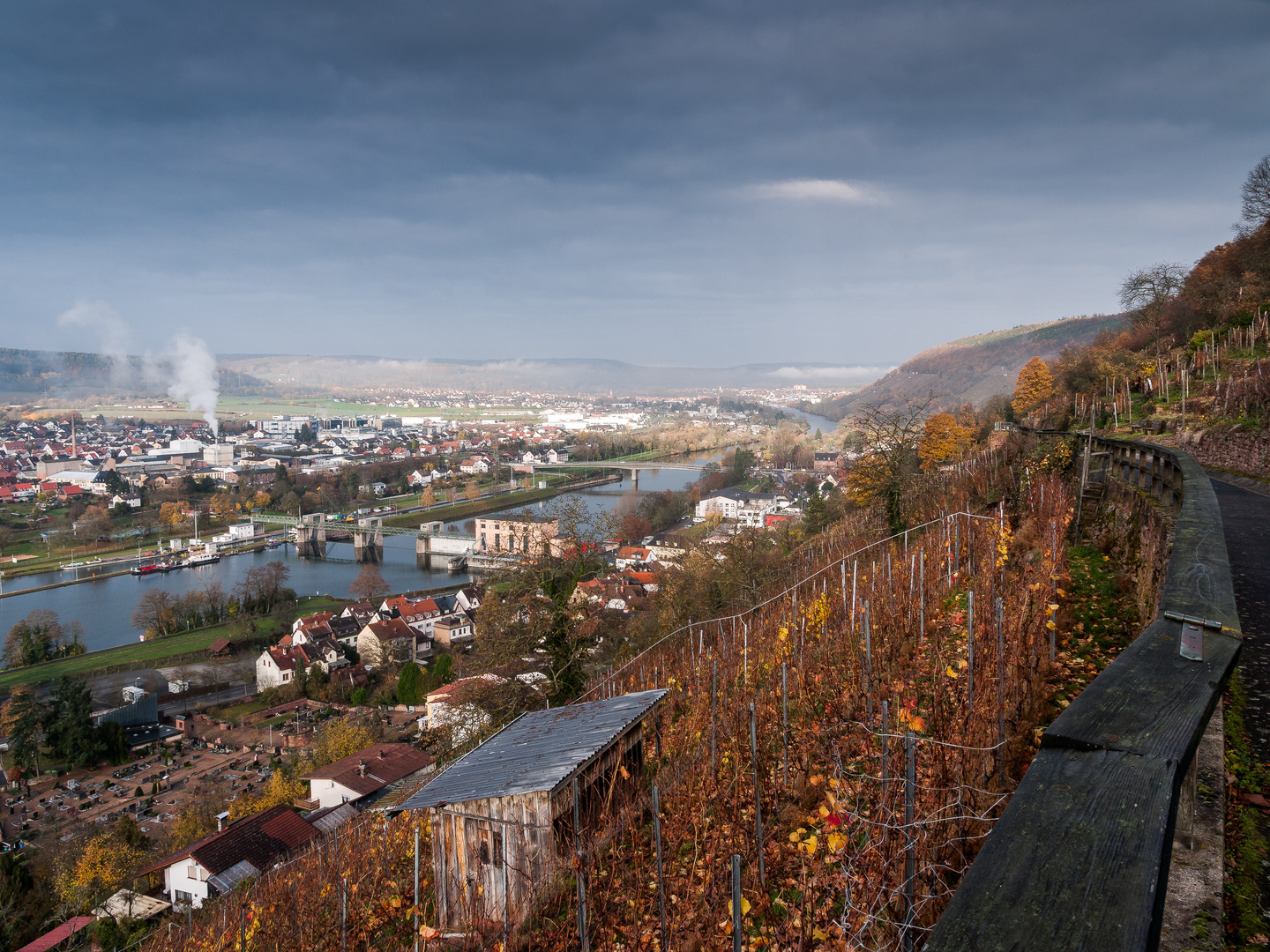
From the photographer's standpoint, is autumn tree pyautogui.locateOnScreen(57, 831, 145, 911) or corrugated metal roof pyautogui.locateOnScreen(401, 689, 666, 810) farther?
autumn tree pyautogui.locateOnScreen(57, 831, 145, 911)

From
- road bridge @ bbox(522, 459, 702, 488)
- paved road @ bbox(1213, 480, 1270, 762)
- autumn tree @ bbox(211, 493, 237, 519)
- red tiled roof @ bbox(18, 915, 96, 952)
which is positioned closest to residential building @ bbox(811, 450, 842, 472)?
road bridge @ bbox(522, 459, 702, 488)

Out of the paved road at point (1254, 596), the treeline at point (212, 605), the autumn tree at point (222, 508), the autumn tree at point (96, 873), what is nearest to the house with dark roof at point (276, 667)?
the treeline at point (212, 605)

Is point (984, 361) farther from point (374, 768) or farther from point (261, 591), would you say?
point (374, 768)

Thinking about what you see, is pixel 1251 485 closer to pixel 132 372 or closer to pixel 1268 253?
pixel 1268 253

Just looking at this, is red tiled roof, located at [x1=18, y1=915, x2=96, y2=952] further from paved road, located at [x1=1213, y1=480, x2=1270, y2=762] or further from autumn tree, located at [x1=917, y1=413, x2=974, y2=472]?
autumn tree, located at [x1=917, y1=413, x2=974, y2=472]

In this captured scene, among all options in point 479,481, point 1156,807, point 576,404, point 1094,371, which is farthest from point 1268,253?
point 576,404

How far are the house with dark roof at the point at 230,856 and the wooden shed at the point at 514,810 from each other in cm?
803

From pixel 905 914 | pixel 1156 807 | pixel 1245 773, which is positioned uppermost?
pixel 1156 807

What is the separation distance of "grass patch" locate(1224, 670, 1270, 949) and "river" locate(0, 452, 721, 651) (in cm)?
2404

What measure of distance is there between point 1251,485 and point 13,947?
1508 cm

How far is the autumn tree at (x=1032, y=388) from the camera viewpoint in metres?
19.7

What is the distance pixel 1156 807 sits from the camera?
1.96 feet

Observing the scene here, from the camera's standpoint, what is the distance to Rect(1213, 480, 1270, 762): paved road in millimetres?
1478

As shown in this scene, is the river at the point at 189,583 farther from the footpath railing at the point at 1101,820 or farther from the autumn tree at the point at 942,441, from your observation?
the footpath railing at the point at 1101,820
